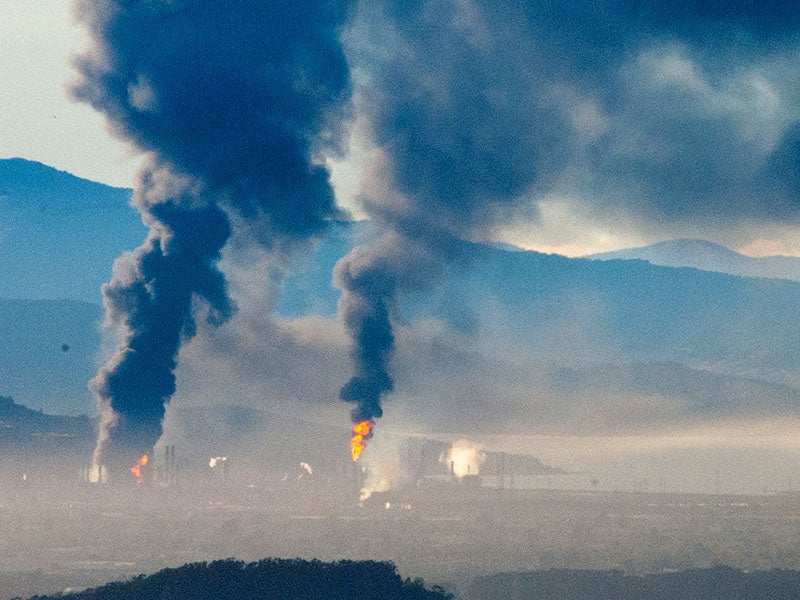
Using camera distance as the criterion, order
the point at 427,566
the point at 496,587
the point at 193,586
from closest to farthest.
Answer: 1. the point at 193,586
2. the point at 496,587
3. the point at 427,566

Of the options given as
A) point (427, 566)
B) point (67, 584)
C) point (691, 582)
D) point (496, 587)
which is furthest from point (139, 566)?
point (691, 582)

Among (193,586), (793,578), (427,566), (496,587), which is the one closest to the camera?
(193,586)

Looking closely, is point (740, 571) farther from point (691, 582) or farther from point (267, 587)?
point (267, 587)

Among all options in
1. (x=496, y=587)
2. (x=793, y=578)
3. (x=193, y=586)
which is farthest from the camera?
(x=793, y=578)

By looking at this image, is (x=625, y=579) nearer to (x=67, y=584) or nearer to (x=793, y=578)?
(x=793, y=578)

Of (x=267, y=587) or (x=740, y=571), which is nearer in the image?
(x=267, y=587)

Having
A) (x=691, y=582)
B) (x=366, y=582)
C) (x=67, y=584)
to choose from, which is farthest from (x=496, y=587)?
(x=67, y=584)
